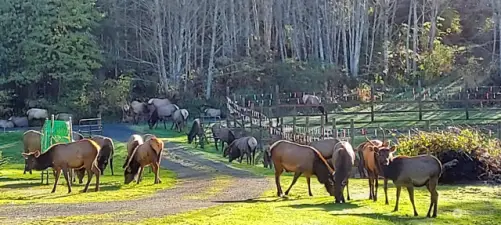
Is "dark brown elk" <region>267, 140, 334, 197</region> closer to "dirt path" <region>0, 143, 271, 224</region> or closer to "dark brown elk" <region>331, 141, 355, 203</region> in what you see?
"dark brown elk" <region>331, 141, 355, 203</region>

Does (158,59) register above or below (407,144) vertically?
above

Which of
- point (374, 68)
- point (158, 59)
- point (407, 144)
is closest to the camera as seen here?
point (407, 144)

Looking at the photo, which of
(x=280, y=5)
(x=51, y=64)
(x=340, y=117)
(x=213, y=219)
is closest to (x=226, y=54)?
(x=280, y=5)

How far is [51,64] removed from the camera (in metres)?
53.4

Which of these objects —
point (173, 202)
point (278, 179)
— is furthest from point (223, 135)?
point (173, 202)

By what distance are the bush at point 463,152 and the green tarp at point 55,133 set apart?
10428 millimetres

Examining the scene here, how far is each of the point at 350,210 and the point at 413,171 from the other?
1.51 meters

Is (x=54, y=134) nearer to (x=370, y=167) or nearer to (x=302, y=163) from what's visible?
(x=302, y=163)

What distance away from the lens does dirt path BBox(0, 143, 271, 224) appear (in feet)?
50.6

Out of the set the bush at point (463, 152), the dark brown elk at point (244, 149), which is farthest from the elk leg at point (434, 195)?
the dark brown elk at point (244, 149)

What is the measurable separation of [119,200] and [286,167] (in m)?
3.87

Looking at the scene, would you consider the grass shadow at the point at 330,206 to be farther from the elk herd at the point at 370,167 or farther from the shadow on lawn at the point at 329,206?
the elk herd at the point at 370,167

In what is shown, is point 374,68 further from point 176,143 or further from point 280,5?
point 176,143

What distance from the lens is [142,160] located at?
2353cm
